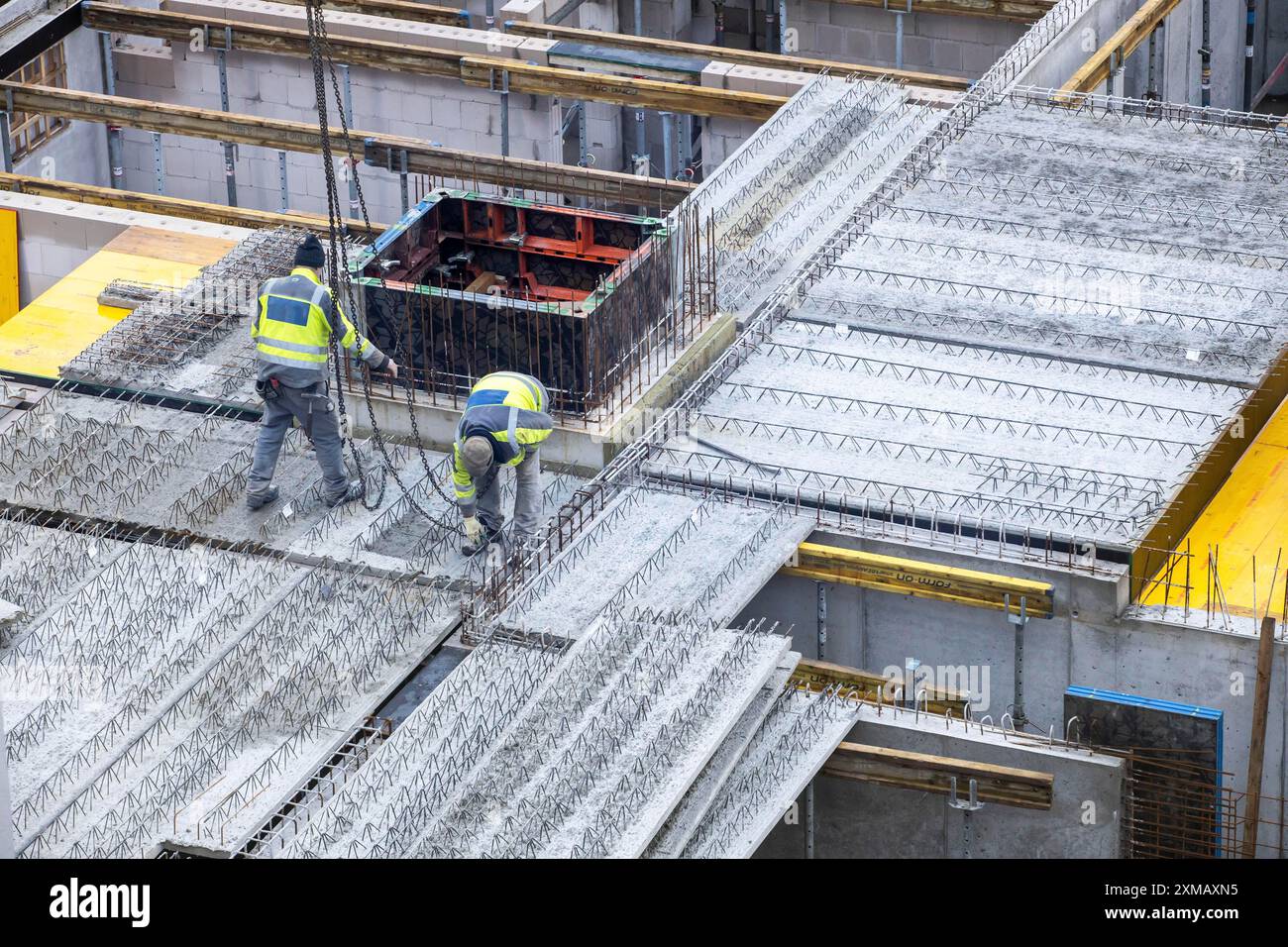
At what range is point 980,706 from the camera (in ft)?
63.4

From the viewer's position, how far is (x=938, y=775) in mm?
17938

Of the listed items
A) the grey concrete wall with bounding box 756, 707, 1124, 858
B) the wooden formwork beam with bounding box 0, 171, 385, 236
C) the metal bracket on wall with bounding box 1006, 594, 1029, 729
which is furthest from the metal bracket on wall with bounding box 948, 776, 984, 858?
the wooden formwork beam with bounding box 0, 171, 385, 236

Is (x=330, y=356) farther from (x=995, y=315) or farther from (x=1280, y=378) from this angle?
(x=1280, y=378)

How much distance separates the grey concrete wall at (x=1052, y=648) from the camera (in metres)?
18.5

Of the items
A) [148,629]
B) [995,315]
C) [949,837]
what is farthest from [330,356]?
[949,837]

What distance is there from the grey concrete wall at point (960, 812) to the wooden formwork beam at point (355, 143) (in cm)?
884

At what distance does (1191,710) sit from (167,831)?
7.01 m

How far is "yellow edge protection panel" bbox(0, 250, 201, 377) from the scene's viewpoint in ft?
76.5

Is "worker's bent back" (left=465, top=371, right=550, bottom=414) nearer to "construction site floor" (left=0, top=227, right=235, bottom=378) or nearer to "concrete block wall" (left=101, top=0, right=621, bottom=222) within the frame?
"construction site floor" (left=0, top=227, right=235, bottom=378)

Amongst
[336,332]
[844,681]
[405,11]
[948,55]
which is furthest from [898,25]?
[844,681]

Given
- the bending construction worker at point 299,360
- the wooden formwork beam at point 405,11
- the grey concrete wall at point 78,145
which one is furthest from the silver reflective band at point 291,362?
the wooden formwork beam at point 405,11

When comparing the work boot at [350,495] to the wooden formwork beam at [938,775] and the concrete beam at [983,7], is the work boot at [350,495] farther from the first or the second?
the concrete beam at [983,7]

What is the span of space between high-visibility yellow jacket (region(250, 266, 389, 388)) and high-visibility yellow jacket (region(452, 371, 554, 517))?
1282mm

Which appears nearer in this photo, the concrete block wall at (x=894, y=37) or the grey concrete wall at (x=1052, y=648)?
the grey concrete wall at (x=1052, y=648)
